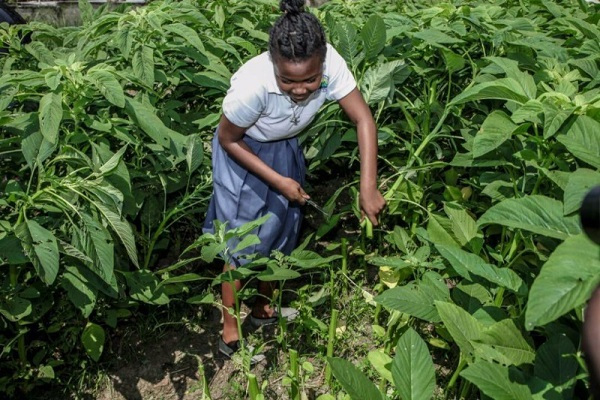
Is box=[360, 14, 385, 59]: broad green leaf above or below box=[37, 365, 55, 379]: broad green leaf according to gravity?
above

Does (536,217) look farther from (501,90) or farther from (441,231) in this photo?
(441,231)

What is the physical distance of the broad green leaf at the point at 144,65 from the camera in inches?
102

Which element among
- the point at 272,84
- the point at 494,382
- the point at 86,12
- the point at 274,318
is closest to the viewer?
the point at 494,382

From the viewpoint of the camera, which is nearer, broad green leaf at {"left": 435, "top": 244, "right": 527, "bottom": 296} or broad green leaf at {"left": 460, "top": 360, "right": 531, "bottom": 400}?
broad green leaf at {"left": 460, "top": 360, "right": 531, "bottom": 400}

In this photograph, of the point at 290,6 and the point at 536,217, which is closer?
the point at 536,217

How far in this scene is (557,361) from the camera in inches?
71.3

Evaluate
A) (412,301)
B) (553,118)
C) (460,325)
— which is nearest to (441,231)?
(412,301)

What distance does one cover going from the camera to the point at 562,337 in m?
1.83

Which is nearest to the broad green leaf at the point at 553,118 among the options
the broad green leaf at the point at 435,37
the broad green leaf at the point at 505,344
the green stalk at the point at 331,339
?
the broad green leaf at the point at 505,344

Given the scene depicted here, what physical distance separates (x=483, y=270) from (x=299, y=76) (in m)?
0.86

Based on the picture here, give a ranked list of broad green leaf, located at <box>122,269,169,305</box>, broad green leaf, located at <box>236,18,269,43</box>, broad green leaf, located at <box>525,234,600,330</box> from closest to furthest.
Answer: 1. broad green leaf, located at <box>525,234,600,330</box>
2. broad green leaf, located at <box>122,269,169,305</box>
3. broad green leaf, located at <box>236,18,269,43</box>

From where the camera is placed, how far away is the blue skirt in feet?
8.76

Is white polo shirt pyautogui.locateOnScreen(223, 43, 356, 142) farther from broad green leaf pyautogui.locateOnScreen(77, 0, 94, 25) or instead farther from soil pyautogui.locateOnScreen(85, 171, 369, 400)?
broad green leaf pyautogui.locateOnScreen(77, 0, 94, 25)

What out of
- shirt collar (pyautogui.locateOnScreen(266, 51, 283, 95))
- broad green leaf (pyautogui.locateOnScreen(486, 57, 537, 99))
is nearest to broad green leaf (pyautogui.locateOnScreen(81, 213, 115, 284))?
shirt collar (pyautogui.locateOnScreen(266, 51, 283, 95))
